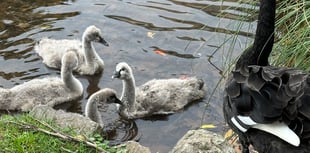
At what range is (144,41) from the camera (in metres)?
6.98

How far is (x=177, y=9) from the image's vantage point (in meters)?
7.79

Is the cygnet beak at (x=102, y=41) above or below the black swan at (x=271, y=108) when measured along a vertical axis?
below

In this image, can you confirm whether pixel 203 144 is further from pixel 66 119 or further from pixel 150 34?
pixel 150 34

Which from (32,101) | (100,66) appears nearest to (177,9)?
(100,66)

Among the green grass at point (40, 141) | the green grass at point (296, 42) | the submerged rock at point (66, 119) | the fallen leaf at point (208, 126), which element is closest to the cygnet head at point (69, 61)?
the submerged rock at point (66, 119)

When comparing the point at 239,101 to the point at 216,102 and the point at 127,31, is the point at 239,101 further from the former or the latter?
the point at 127,31

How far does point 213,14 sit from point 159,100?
6.90 ft

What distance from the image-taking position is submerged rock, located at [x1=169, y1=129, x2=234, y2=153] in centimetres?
402

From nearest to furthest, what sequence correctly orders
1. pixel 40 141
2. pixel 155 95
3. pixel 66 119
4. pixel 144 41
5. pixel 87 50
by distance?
pixel 40 141, pixel 66 119, pixel 155 95, pixel 87 50, pixel 144 41

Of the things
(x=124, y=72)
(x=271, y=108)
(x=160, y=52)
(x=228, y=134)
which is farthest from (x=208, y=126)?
(x=271, y=108)

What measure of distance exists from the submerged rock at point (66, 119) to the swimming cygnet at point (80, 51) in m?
1.57

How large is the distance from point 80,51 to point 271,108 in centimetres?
401

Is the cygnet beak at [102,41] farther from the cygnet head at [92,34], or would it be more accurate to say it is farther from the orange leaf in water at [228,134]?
the orange leaf in water at [228,134]

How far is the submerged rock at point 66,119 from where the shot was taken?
15.4 feet
